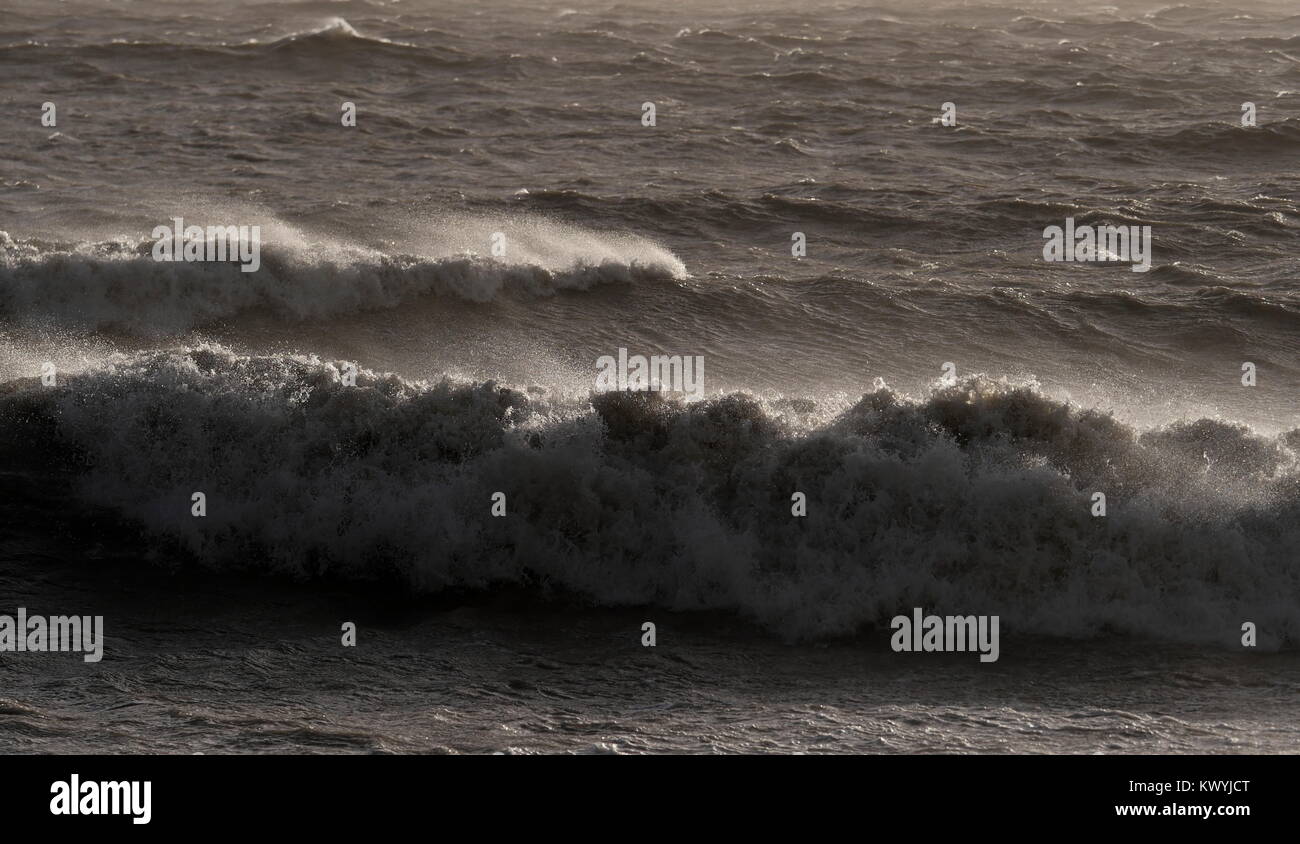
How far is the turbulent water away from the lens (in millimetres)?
9383

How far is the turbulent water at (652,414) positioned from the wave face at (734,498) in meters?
0.04

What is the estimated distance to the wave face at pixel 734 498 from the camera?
10.6 m

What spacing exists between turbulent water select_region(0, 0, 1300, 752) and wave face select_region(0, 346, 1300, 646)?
4 centimetres

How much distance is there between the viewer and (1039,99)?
86.5ft

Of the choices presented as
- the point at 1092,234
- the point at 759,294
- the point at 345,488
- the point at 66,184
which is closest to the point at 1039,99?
the point at 1092,234

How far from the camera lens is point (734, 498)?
37.7ft

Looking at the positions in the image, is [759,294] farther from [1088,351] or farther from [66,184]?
[66,184]

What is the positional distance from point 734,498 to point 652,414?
1097 mm
